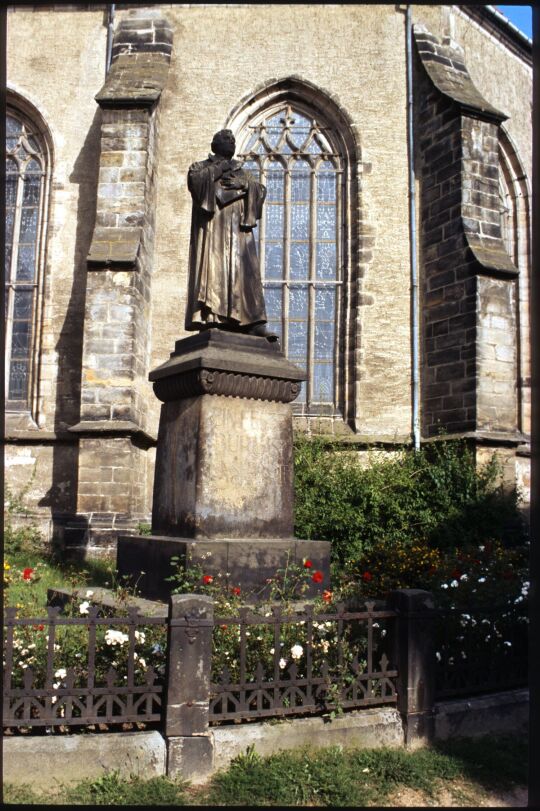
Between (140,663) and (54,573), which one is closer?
(140,663)

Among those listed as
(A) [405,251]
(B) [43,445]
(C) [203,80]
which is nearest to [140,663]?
(B) [43,445]

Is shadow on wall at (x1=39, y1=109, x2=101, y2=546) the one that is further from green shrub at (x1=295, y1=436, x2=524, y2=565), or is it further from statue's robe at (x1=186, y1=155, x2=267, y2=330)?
statue's robe at (x1=186, y1=155, x2=267, y2=330)

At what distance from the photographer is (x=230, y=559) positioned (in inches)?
219

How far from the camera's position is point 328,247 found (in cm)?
1334

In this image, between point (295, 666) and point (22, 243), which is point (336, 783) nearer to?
point (295, 666)

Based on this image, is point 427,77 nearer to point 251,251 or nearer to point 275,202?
point 275,202

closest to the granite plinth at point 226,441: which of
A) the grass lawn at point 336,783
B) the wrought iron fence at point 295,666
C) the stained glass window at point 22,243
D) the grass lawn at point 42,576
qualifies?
the grass lawn at point 42,576

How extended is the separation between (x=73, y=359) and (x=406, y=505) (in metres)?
6.06

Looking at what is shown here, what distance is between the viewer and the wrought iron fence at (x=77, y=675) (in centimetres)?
393

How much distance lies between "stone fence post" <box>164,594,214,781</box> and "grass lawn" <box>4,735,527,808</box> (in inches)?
4.6

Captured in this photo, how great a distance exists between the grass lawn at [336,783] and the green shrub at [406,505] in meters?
6.01

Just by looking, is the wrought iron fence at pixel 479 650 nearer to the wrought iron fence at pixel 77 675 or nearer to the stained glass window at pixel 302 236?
the wrought iron fence at pixel 77 675

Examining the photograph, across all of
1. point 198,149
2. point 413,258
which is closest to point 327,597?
point 413,258

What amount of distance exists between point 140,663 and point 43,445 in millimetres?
8662
